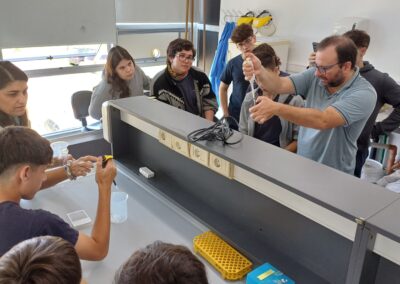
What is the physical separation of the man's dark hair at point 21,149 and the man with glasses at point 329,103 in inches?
31.7

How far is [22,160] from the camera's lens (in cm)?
110

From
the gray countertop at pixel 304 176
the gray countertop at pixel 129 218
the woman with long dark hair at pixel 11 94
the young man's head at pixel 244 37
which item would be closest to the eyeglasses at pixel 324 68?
the gray countertop at pixel 304 176

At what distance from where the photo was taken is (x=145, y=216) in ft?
4.90

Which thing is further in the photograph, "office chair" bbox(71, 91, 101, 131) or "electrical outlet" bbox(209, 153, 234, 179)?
"office chair" bbox(71, 91, 101, 131)

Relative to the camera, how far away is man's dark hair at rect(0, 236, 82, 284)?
61 cm

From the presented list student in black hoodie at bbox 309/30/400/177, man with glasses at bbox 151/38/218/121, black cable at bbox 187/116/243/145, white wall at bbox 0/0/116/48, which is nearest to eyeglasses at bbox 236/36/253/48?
man with glasses at bbox 151/38/218/121

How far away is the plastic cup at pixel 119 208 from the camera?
4.78ft

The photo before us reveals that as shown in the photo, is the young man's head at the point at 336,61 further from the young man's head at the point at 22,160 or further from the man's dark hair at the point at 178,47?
the young man's head at the point at 22,160

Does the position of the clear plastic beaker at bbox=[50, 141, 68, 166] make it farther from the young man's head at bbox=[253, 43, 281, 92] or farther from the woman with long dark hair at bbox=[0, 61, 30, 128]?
the young man's head at bbox=[253, 43, 281, 92]

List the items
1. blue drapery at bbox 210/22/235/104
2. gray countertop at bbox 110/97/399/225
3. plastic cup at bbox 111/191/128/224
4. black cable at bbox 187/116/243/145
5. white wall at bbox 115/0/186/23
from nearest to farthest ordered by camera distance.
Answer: gray countertop at bbox 110/97/399/225, black cable at bbox 187/116/243/145, plastic cup at bbox 111/191/128/224, white wall at bbox 115/0/186/23, blue drapery at bbox 210/22/235/104

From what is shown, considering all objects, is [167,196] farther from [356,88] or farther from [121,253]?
[356,88]

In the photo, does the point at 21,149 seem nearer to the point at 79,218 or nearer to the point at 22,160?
the point at 22,160

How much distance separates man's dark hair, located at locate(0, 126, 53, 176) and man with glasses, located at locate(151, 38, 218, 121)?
1258 millimetres

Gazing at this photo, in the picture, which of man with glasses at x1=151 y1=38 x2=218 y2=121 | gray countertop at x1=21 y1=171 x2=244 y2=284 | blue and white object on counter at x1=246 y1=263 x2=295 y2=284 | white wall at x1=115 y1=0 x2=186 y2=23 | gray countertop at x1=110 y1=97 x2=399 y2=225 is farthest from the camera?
white wall at x1=115 y1=0 x2=186 y2=23
